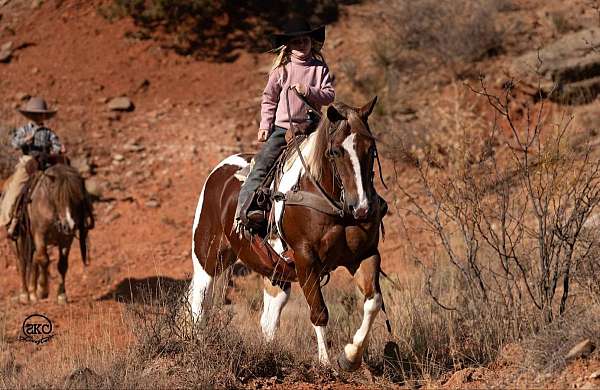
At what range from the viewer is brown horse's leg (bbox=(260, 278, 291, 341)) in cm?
749

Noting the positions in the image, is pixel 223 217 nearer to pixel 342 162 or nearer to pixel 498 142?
pixel 342 162

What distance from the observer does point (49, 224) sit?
1212 cm

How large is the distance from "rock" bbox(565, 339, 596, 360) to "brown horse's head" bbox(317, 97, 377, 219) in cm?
166

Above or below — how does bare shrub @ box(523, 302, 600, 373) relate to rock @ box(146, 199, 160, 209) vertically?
below

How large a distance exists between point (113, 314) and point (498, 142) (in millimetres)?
8467

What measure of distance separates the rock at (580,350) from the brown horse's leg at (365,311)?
52.3 inches

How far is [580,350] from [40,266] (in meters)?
8.67

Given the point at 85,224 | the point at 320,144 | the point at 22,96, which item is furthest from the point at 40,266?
the point at 22,96

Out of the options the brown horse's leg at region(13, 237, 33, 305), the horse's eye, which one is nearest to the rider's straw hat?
the brown horse's leg at region(13, 237, 33, 305)

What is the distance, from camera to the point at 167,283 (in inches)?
501

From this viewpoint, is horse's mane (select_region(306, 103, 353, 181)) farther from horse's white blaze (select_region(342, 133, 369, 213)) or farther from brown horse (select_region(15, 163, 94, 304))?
brown horse (select_region(15, 163, 94, 304))

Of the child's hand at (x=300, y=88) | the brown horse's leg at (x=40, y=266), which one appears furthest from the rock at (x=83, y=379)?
the brown horse's leg at (x=40, y=266)

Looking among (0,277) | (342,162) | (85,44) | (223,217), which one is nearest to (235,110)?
(85,44)

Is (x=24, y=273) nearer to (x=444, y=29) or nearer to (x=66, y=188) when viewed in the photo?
(x=66, y=188)
